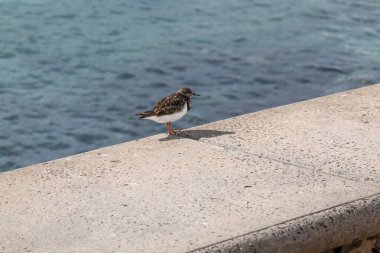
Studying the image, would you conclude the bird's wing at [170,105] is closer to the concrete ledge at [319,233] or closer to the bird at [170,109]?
the bird at [170,109]

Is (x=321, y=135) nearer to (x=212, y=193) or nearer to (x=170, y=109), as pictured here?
(x=212, y=193)

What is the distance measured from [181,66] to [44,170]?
8067mm

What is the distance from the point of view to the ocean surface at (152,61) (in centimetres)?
1199

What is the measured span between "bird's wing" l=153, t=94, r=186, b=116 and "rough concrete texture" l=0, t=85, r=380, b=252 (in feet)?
2.50

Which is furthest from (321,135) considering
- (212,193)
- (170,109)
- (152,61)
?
(152,61)

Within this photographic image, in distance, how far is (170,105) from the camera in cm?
755

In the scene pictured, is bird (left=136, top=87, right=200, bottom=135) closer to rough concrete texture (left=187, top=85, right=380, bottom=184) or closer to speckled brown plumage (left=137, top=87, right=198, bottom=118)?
speckled brown plumage (left=137, top=87, right=198, bottom=118)

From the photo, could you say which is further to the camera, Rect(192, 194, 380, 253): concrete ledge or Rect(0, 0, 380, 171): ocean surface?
Rect(0, 0, 380, 171): ocean surface

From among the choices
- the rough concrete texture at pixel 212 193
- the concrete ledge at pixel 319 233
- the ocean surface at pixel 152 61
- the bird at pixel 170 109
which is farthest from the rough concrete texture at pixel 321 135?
the ocean surface at pixel 152 61

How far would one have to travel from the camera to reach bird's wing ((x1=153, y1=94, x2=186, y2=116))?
753 cm

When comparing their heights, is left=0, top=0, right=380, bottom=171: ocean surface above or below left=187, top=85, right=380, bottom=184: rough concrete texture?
below

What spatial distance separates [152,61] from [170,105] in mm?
6658

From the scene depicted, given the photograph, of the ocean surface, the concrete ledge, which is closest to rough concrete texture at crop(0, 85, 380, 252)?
the concrete ledge

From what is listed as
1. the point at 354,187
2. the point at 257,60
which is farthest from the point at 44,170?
the point at 257,60
